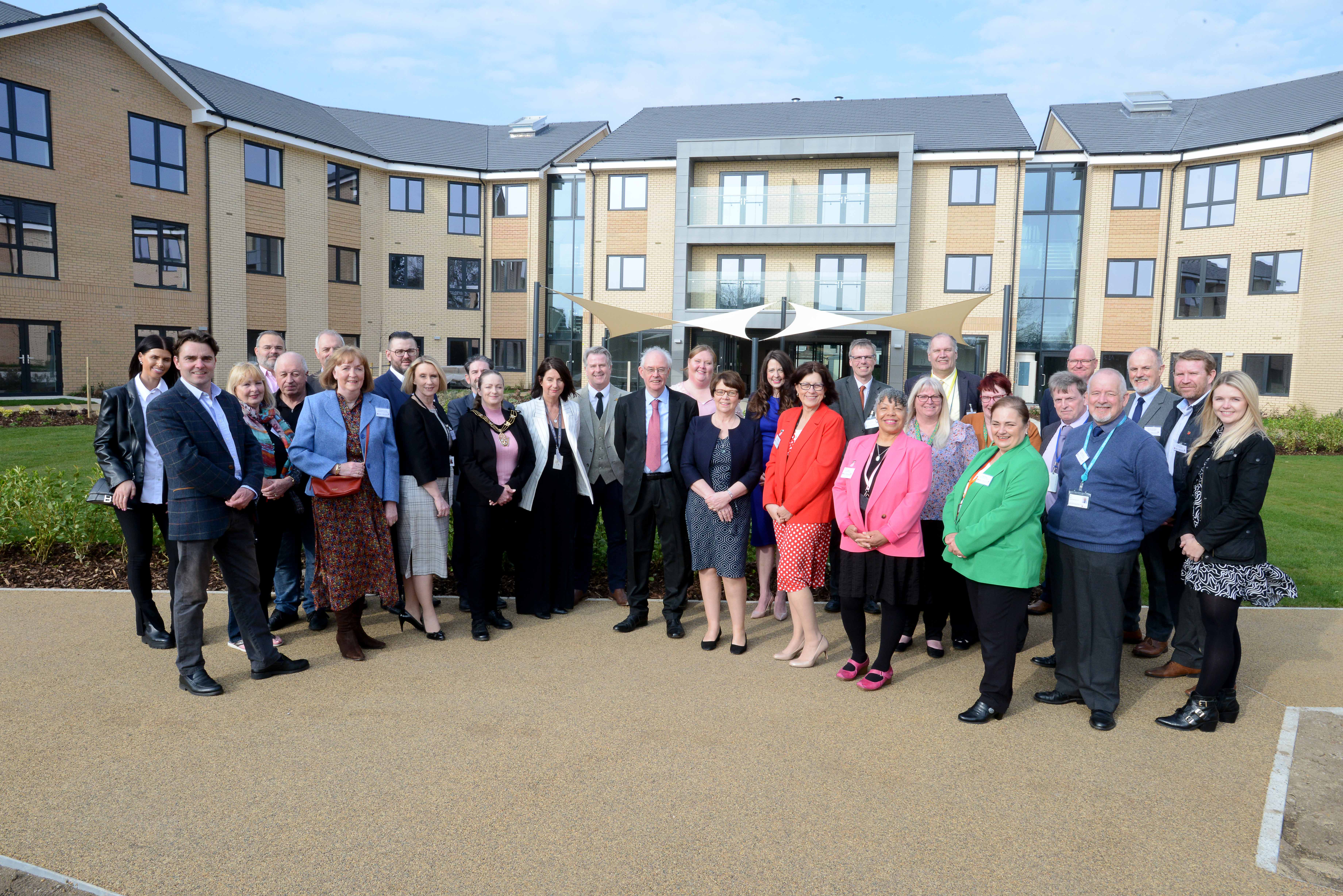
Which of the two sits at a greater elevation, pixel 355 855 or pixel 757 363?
pixel 757 363

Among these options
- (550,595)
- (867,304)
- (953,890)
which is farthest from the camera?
(867,304)

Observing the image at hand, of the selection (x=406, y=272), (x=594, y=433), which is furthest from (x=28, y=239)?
(x=594, y=433)

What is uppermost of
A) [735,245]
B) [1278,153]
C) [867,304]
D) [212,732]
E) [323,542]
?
[1278,153]

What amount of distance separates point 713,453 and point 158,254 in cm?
2343

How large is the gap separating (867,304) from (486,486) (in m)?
21.6

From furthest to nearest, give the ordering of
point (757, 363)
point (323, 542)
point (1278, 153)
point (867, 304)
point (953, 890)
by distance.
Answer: point (757, 363) → point (867, 304) → point (1278, 153) → point (323, 542) → point (953, 890)

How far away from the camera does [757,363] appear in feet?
90.6

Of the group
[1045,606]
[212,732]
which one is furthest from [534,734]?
[1045,606]

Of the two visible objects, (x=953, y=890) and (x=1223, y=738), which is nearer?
(x=953, y=890)

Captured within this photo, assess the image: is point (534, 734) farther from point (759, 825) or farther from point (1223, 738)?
point (1223, 738)

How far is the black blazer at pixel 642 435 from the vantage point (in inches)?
228

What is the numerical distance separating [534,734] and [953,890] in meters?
2.03

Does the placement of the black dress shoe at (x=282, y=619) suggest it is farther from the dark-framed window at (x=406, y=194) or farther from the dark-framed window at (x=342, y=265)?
the dark-framed window at (x=406, y=194)

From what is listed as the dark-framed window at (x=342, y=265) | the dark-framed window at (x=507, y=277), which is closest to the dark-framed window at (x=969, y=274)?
the dark-framed window at (x=507, y=277)
